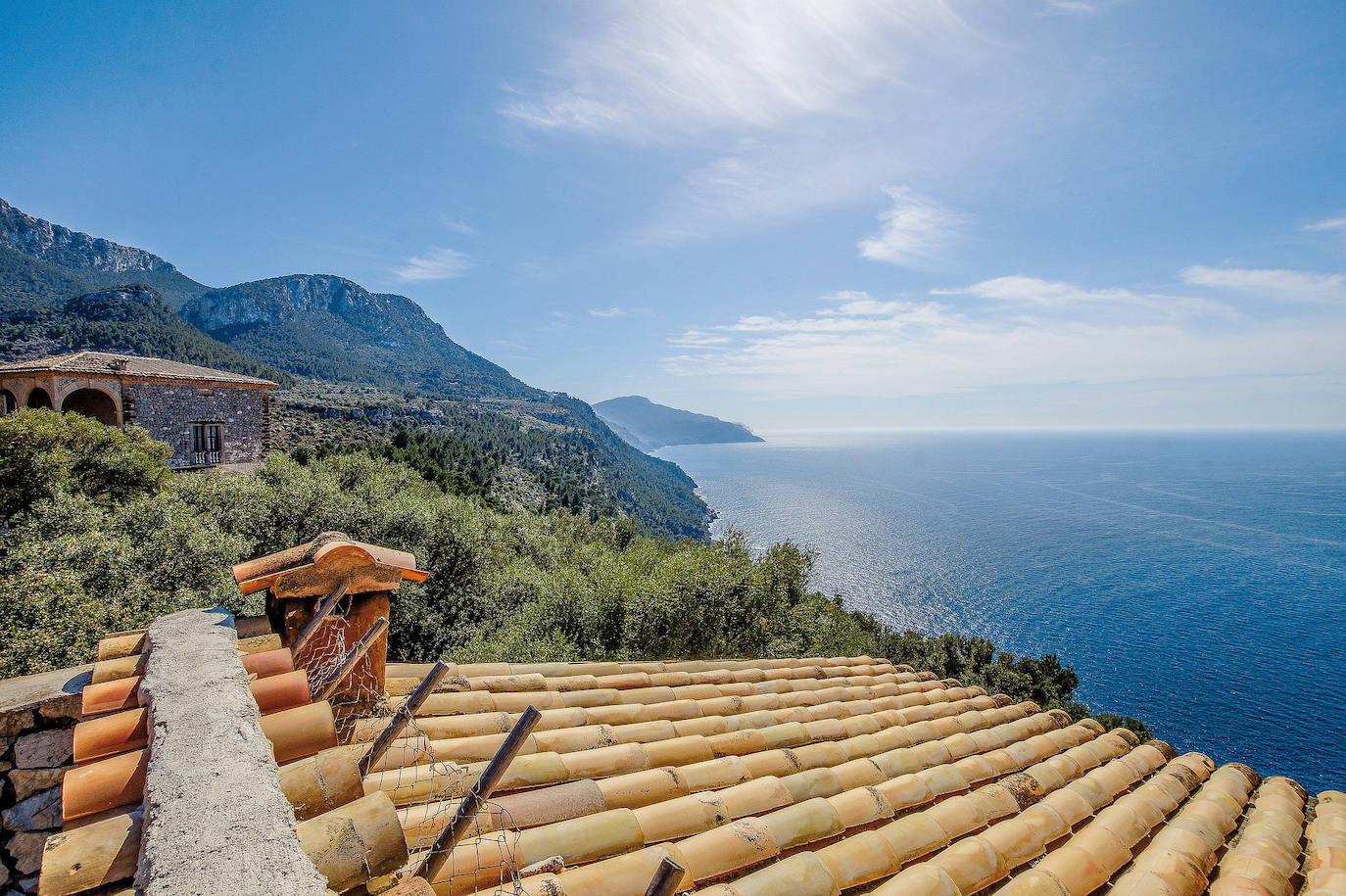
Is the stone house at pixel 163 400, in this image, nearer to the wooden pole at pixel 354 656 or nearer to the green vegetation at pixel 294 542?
the green vegetation at pixel 294 542

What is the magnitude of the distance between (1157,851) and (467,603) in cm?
1895

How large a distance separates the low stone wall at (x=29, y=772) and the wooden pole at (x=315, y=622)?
113cm

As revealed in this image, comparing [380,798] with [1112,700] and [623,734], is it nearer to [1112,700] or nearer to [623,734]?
[623,734]

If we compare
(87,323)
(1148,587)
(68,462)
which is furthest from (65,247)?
(1148,587)

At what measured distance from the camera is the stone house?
21.5 metres

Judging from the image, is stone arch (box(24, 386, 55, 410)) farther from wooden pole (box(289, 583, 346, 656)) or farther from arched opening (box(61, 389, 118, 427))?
wooden pole (box(289, 583, 346, 656))

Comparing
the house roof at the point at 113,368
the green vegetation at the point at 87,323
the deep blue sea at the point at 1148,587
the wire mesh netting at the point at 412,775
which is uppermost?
the green vegetation at the point at 87,323

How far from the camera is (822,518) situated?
4579 inches

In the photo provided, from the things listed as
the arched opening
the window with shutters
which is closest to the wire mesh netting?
the window with shutters

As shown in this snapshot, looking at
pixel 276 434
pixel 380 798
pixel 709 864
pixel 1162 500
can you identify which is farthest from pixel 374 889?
pixel 1162 500

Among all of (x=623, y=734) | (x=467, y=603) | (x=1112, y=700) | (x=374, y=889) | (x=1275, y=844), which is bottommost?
(x=1112, y=700)

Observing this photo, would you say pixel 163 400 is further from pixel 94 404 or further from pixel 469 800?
pixel 469 800

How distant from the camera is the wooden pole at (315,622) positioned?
3.79m

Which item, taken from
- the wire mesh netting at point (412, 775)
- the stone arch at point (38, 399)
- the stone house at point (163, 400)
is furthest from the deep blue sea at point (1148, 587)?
the stone arch at point (38, 399)
